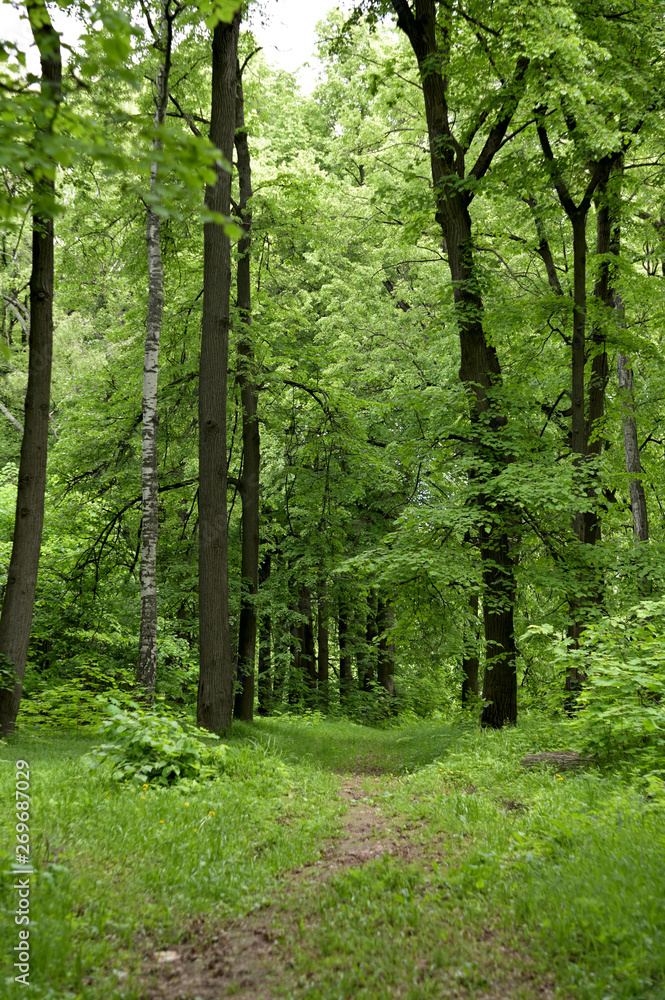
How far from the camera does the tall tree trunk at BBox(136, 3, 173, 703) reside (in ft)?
30.4

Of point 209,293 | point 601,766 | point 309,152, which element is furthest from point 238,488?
point 309,152

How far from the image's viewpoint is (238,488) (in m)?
12.6

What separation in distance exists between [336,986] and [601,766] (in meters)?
4.07

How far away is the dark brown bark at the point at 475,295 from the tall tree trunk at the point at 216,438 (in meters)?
3.44

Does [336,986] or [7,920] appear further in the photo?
[7,920]

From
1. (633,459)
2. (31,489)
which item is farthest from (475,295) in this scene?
(31,489)

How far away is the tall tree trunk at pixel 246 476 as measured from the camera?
12.2 metres

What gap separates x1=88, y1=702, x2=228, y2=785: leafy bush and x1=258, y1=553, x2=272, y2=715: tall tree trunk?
831 cm

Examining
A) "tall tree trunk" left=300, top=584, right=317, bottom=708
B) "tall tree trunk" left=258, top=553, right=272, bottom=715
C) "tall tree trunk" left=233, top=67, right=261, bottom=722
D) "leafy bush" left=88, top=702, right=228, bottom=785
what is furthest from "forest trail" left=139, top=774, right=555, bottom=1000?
"tall tree trunk" left=300, top=584, right=317, bottom=708

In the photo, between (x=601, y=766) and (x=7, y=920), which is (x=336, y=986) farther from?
(x=601, y=766)

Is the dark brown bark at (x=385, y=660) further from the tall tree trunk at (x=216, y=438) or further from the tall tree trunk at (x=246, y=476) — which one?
the tall tree trunk at (x=216, y=438)

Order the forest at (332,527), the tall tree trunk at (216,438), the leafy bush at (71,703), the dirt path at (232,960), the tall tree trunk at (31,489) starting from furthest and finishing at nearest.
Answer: the leafy bush at (71,703), the tall tree trunk at (216,438), the tall tree trunk at (31,489), the forest at (332,527), the dirt path at (232,960)

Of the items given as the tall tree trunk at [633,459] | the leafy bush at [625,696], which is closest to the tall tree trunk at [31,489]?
the leafy bush at [625,696]

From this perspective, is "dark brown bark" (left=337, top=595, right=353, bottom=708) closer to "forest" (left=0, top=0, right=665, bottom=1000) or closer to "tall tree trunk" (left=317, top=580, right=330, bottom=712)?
"tall tree trunk" (left=317, top=580, right=330, bottom=712)
